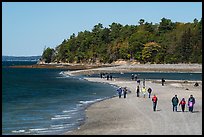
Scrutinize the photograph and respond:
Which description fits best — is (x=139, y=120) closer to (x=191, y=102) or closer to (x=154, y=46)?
(x=191, y=102)

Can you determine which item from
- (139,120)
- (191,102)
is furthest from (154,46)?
(139,120)

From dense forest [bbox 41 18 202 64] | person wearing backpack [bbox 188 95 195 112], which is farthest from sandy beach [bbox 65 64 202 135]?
dense forest [bbox 41 18 202 64]

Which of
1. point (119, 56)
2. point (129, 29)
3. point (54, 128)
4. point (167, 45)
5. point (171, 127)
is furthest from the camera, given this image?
point (129, 29)

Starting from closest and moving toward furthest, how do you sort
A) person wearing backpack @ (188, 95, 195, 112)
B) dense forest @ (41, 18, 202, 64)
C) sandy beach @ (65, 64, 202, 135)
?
sandy beach @ (65, 64, 202, 135), person wearing backpack @ (188, 95, 195, 112), dense forest @ (41, 18, 202, 64)

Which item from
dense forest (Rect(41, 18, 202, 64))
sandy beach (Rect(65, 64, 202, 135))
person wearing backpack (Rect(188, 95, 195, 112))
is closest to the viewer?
sandy beach (Rect(65, 64, 202, 135))

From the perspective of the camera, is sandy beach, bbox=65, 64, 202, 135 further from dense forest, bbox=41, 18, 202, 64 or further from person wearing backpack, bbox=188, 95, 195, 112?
dense forest, bbox=41, 18, 202, 64

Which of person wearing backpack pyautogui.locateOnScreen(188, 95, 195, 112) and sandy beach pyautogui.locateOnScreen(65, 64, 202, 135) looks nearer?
sandy beach pyautogui.locateOnScreen(65, 64, 202, 135)

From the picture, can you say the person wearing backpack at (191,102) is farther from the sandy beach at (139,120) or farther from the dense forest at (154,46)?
the dense forest at (154,46)

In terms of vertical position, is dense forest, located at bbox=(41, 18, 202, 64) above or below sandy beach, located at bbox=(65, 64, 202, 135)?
above

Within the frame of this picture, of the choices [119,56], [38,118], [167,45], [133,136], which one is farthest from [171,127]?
[119,56]

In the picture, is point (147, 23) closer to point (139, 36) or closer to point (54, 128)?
point (139, 36)

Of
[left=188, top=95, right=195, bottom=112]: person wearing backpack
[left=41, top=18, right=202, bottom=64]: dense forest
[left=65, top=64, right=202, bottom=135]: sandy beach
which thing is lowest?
[left=65, top=64, right=202, bottom=135]: sandy beach

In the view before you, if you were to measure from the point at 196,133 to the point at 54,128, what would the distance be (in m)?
9.07

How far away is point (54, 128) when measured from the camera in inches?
1004
